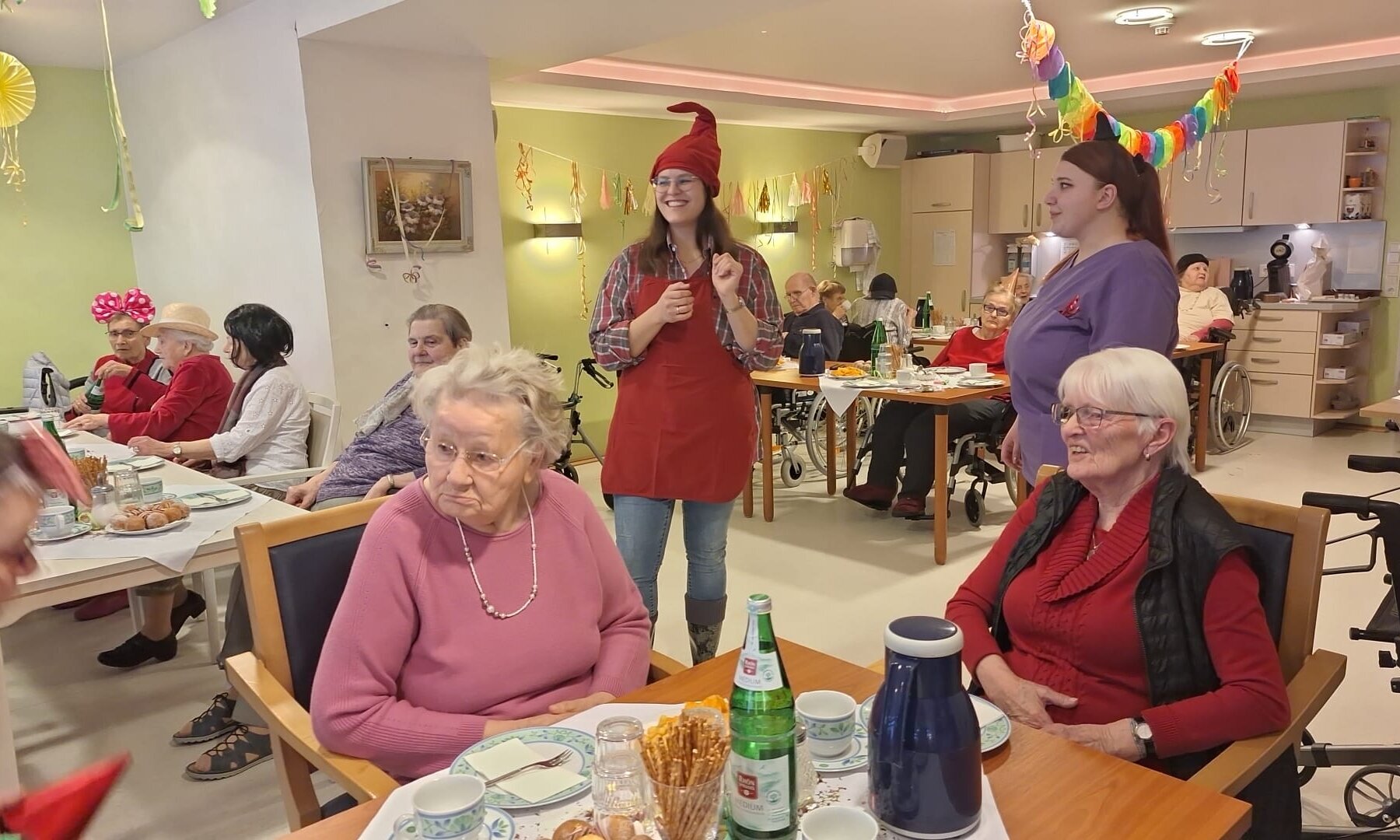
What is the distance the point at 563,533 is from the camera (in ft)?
5.40

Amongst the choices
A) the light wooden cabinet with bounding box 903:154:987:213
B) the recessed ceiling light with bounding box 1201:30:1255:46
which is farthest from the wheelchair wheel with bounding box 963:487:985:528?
the light wooden cabinet with bounding box 903:154:987:213

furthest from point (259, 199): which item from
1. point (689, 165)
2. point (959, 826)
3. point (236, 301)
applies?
point (959, 826)

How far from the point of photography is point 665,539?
2.50 metres

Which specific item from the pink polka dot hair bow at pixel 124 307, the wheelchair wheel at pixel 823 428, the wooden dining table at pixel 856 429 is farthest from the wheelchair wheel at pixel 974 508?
the pink polka dot hair bow at pixel 124 307

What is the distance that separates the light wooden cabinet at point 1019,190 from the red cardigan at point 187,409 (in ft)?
21.9

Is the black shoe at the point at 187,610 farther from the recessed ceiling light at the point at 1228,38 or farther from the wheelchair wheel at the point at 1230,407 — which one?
the wheelchair wheel at the point at 1230,407

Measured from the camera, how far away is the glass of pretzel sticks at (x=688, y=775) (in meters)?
1.02

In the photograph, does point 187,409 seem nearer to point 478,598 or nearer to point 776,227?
point 478,598

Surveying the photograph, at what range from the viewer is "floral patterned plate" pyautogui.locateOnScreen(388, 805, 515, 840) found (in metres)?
1.06

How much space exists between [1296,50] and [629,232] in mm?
4429

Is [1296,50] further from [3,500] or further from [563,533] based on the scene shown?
[3,500]

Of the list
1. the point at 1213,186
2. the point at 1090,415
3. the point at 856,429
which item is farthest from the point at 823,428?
the point at 1090,415

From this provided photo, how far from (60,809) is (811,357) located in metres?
4.36

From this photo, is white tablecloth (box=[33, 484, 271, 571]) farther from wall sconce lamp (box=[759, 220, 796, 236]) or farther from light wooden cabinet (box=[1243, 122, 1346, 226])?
light wooden cabinet (box=[1243, 122, 1346, 226])
